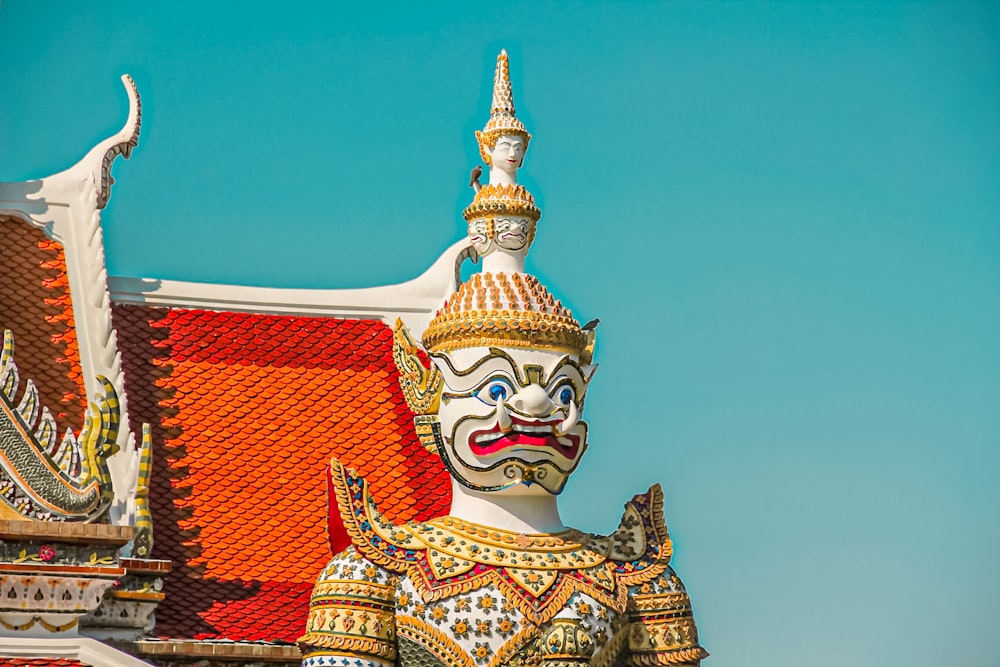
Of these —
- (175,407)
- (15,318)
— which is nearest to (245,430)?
(175,407)

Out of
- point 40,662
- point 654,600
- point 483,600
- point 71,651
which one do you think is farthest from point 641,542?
point 40,662

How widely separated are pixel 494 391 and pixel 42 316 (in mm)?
4836

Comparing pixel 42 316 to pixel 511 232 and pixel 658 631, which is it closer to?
pixel 511 232

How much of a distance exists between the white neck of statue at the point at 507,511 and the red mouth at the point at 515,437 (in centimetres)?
34

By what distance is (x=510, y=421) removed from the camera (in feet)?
47.0

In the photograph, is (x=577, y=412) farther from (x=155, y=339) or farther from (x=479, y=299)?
(x=155, y=339)

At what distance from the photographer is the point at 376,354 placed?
62.0 ft

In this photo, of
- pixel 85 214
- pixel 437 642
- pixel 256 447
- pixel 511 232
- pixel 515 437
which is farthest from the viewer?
pixel 85 214

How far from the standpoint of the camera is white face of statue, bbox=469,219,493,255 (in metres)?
15.3

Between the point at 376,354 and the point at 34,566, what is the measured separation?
5154 mm

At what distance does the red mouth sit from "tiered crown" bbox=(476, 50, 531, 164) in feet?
7.05

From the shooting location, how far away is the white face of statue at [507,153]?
15.4 m

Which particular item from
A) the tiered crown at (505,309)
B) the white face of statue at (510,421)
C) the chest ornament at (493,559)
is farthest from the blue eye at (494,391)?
the chest ornament at (493,559)

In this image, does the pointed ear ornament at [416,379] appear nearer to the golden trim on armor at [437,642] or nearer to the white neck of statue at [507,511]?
the white neck of statue at [507,511]
